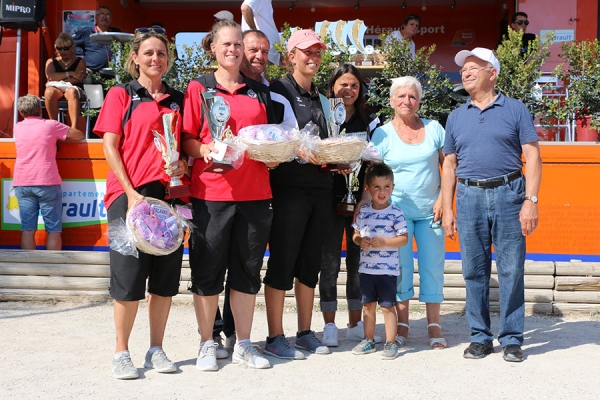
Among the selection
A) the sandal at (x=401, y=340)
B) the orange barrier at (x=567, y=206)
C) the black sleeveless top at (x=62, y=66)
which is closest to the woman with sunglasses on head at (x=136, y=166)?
the sandal at (x=401, y=340)

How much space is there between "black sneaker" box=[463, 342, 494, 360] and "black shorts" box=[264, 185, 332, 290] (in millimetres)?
1158

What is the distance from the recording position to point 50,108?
9.00m

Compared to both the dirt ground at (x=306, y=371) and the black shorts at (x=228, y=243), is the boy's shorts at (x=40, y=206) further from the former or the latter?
the black shorts at (x=228, y=243)

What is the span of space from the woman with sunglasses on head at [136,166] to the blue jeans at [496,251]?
1981 mm

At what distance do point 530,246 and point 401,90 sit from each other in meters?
2.74

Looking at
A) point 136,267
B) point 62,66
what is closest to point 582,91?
point 136,267

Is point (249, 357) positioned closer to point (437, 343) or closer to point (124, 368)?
point (124, 368)

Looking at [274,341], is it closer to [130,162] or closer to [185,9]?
[130,162]

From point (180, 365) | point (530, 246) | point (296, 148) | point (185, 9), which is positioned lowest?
point (180, 365)

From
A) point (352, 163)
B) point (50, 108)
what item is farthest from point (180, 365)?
point (50, 108)

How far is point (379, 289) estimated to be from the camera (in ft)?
16.7

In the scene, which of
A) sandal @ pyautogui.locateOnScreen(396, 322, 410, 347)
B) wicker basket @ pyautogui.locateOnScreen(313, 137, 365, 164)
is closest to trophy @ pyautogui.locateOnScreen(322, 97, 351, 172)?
wicker basket @ pyautogui.locateOnScreen(313, 137, 365, 164)

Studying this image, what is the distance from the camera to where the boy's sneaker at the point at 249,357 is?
464 centimetres

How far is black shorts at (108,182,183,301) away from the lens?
4.38 m
